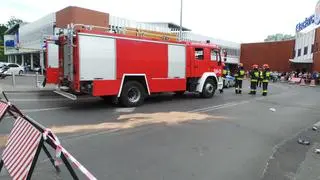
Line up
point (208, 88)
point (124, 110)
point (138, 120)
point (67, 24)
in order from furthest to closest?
point (67, 24) → point (208, 88) → point (124, 110) → point (138, 120)

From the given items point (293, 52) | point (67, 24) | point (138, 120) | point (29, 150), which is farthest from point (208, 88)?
point (293, 52)

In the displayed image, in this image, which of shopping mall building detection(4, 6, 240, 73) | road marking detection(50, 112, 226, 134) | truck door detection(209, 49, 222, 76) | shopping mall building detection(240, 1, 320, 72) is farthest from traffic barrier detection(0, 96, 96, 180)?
shopping mall building detection(240, 1, 320, 72)

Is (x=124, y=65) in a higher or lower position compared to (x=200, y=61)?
lower

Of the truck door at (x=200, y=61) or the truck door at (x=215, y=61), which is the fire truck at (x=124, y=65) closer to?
the truck door at (x=200, y=61)

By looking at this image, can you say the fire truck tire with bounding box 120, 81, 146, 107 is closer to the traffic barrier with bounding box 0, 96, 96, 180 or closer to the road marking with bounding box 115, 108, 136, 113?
the road marking with bounding box 115, 108, 136, 113

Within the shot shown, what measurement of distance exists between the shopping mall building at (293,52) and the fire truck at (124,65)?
33.5 m

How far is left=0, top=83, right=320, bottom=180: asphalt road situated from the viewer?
5.80 meters

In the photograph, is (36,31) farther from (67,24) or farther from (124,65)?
(124,65)

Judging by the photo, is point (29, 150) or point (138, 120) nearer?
point (29, 150)

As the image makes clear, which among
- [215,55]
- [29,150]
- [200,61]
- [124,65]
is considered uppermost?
[215,55]

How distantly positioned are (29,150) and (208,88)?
45.2ft

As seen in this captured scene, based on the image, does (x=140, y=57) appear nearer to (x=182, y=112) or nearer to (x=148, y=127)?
(x=182, y=112)

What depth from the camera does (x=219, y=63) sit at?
17.6m

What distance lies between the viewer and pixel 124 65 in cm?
1307
